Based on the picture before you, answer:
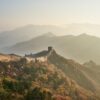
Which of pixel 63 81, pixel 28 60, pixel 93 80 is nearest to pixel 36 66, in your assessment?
pixel 28 60

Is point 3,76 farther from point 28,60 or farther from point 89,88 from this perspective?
point 89,88

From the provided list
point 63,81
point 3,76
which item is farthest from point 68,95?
point 3,76

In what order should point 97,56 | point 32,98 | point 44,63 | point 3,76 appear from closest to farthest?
point 32,98 < point 3,76 < point 44,63 < point 97,56

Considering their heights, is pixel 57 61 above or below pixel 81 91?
above

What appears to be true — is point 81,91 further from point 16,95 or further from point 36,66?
point 16,95

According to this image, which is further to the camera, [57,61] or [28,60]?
[57,61]

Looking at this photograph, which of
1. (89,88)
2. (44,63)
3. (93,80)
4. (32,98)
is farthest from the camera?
(93,80)
